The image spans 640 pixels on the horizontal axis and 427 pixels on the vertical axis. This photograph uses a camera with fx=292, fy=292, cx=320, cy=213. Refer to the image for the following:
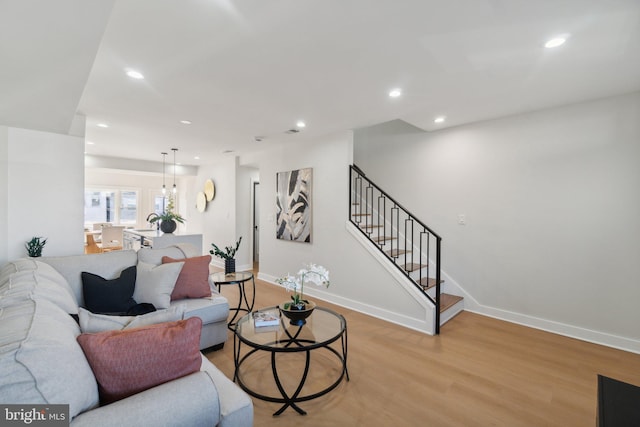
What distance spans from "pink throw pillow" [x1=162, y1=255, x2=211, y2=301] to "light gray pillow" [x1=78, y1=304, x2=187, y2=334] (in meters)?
1.29

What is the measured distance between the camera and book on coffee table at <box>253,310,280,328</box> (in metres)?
2.33

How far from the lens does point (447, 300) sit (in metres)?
3.87

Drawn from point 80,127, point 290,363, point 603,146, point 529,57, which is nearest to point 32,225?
point 80,127

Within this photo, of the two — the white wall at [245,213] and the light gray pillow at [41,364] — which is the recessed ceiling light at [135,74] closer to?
the light gray pillow at [41,364]

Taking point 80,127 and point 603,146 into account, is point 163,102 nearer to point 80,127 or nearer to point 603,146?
point 80,127

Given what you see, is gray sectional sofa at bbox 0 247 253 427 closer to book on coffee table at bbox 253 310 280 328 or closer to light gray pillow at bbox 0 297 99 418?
light gray pillow at bbox 0 297 99 418

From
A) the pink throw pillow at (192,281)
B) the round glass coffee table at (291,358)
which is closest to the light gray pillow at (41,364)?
the round glass coffee table at (291,358)

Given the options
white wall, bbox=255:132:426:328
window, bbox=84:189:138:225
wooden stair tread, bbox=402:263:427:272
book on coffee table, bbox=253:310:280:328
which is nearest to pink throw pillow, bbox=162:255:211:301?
book on coffee table, bbox=253:310:280:328

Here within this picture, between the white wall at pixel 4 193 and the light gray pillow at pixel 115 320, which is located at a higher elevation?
the white wall at pixel 4 193

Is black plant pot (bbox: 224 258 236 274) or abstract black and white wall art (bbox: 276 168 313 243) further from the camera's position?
abstract black and white wall art (bbox: 276 168 313 243)

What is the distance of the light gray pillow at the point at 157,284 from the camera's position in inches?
101

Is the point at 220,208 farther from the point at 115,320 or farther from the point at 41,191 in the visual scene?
the point at 115,320

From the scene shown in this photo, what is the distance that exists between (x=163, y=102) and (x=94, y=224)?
7940mm

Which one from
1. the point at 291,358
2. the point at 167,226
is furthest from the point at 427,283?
the point at 167,226
